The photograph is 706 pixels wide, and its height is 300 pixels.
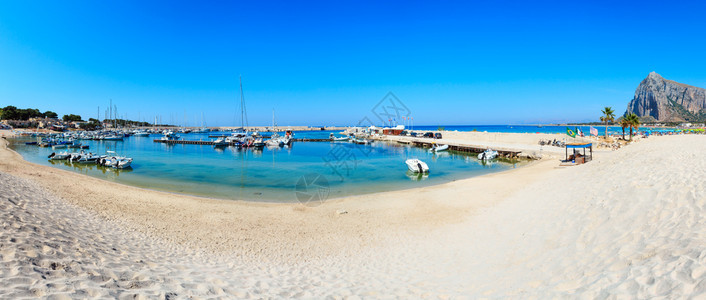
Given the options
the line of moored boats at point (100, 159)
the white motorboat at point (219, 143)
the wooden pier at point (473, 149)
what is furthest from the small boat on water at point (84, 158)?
the wooden pier at point (473, 149)

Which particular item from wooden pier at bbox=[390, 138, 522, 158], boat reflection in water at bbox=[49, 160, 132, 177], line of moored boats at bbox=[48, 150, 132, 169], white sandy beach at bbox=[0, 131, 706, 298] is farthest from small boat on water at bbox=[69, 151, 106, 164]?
wooden pier at bbox=[390, 138, 522, 158]

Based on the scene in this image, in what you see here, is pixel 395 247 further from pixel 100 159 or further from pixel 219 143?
pixel 219 143

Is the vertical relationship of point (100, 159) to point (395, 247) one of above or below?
above

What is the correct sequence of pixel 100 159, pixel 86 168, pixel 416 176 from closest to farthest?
pixel 416 176 → pixel 86 168 → pixel 100 159

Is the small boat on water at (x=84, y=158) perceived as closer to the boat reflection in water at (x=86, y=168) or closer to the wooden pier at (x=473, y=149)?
the boat reflection in water at (x=86, y=168)

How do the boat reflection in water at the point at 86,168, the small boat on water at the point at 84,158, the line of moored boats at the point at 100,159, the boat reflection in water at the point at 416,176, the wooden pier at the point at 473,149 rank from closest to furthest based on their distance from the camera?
the boat reflection in water at the point at 416,176 → the boat reflection in water at the point at 86,168 → the line of moored boats at the point at 100,159 → the small boat on water at the point at 84,158 → the wooden pier at the point at 473,149

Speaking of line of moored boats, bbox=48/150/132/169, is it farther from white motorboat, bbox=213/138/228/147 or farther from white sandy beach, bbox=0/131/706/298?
white motorboat, bbox=213/138/228/147

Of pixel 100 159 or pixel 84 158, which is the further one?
pixel 84 158

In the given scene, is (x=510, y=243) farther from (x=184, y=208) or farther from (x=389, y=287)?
(x=184, y=208)

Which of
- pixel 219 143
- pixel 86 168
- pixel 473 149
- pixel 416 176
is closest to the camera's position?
pixel 416 176

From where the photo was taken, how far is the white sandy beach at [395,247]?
4516mm

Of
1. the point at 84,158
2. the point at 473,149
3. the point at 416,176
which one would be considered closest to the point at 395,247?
the point at 416,176

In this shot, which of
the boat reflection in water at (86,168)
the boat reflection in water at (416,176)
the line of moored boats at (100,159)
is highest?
the line of moored boats at (100,159)

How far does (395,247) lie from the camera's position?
9.12m
